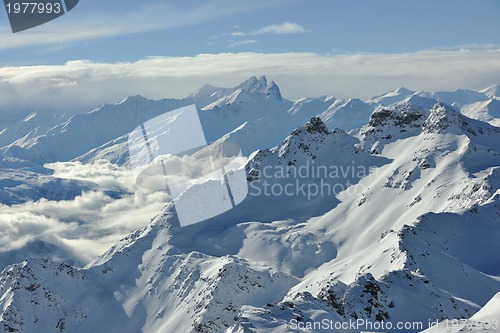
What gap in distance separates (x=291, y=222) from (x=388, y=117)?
2327 inches

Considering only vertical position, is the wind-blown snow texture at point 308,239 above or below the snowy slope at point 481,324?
below

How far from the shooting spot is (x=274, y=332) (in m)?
42.9

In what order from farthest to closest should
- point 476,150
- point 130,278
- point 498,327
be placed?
1. point 130,278
2. point 476,150
3. point 498,327

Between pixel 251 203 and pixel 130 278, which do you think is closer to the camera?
pixel 130 278

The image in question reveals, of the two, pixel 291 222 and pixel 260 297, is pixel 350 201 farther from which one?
pixel 260 297

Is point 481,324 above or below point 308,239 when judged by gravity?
above

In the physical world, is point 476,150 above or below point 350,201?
above

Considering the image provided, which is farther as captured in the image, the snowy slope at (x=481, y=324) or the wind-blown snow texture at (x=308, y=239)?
the wind-blown snow texture at (x=308, y=239)

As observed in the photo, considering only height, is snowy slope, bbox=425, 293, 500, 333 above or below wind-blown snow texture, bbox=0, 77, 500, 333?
above

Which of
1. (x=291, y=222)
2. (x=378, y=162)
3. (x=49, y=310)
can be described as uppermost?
(x=378, y=162)

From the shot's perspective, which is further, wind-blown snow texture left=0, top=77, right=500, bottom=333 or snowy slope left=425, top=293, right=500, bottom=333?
wind-blown snow texture left=0, top=77, right=500, bottom=333

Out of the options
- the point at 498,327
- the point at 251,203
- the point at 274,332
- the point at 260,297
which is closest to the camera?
the point at 498,327

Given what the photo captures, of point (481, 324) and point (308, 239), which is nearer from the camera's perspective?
point (481, 324)

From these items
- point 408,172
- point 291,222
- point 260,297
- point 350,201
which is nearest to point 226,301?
point 260,297
